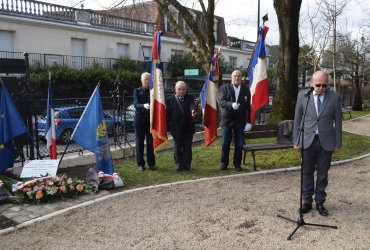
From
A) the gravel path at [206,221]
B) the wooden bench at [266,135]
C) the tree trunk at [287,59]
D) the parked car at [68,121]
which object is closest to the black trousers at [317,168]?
the gravel path at [206,221]

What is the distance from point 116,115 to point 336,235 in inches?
268

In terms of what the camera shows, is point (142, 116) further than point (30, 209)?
Yes

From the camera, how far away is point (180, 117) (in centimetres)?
822

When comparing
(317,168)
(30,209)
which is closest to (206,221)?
(317,168)

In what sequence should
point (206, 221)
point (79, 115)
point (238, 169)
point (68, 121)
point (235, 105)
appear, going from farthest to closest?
point (68, 121)
point (79, 115)
point (238, 169)
point (235, 105)
point (206, 221)

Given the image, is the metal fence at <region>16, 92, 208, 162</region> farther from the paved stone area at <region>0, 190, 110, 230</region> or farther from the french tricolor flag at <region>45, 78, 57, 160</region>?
the paved stone area at <region>0, 190, 110, 230</region>

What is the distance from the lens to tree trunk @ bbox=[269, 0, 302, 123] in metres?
12.0

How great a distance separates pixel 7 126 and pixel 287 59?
8037 mm

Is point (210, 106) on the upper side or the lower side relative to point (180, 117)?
upper

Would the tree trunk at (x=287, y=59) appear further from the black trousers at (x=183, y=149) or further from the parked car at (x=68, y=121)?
the parked car at (x=68, y=121)

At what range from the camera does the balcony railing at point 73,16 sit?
77.2 ft

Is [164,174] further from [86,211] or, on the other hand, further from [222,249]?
[222,249]

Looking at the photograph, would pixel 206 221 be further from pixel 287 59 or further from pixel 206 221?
pixel 287 59

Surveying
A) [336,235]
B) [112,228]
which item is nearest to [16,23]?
[112,228]
